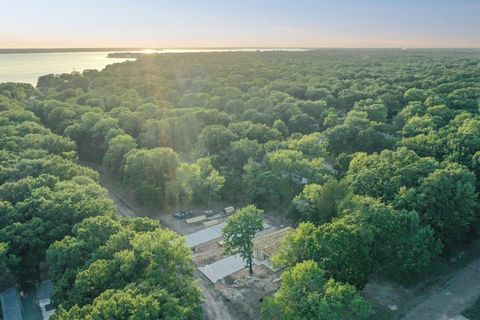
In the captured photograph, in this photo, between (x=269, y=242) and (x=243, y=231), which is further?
(x=269, y=242)

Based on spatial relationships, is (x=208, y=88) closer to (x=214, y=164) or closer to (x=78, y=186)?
(x=214, y=164)

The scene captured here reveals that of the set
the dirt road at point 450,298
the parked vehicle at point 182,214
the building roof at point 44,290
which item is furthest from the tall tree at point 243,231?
the building roof at point 44,290

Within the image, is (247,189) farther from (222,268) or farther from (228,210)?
(222,268)

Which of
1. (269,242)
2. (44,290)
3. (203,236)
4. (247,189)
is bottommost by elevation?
(44,290)

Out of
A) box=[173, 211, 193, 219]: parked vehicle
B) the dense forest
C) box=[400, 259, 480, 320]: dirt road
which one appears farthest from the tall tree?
box=[173, 211, 193, 219]: parked vehicle

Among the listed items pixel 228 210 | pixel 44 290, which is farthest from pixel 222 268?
pixel 44 290
